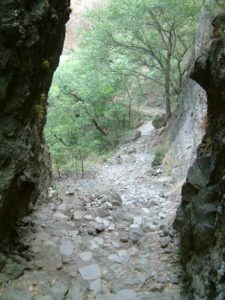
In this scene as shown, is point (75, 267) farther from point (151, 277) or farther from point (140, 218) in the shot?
point (140, 218)

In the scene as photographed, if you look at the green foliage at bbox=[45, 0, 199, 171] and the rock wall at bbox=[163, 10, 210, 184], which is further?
the green foliage at bbox=[45, 0, 199, 171]

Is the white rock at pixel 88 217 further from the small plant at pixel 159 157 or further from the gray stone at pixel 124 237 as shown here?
the small plant at pixel 159 157

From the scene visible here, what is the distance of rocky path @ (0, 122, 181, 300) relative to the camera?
15.7 ft

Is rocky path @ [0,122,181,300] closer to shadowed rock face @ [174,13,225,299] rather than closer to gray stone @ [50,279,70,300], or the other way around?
gray stone @ [50,279,70,300]

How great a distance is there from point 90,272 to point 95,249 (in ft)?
2.26

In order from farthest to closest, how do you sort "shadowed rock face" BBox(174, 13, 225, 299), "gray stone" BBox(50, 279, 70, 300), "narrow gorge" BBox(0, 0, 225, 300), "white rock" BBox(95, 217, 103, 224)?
"white rock" BBox(95, 217, 103, 224) < "gray stone" BBox(50, 279, 70, 300) < "narrow gorge" BBox(0, 0, 225, 300) < "shadowed rock face" BBox(174, 13, 225, 299)

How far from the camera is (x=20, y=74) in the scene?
15.1 ft

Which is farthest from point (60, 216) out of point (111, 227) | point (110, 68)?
point (110, 68)

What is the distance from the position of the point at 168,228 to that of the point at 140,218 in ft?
3.00

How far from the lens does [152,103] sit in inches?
789

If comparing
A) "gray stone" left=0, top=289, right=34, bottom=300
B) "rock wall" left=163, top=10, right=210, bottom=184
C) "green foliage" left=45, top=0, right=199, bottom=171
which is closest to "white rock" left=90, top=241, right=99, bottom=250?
"gray stone" left=0, top=289, right=34, bottom=300

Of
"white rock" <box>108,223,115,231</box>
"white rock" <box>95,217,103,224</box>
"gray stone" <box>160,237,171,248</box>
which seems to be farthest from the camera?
"white rock" <box>95,217,103,224</box>

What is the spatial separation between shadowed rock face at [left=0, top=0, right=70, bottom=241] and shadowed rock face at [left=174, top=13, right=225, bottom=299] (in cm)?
239

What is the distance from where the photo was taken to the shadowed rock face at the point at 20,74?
4.19 meters
